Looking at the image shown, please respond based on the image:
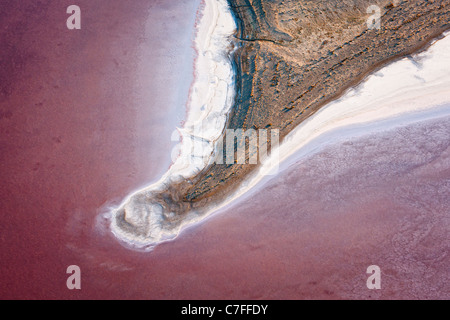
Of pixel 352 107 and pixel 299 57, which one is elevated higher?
pixel 299 57

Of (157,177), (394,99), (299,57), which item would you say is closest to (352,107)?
(394,99)

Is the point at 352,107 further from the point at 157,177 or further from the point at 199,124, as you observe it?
the point at 157,177

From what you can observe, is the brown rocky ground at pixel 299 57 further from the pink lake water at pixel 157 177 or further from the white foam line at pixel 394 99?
the pink lake water at pixel 157 177

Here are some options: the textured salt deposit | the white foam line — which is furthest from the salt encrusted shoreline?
the white foam line

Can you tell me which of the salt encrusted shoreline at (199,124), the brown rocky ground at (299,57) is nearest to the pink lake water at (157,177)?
the salt encrusted shoreline at (199,124)

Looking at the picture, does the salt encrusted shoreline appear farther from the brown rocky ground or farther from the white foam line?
the white foam line

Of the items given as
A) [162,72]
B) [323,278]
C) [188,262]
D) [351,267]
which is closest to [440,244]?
[351,267]

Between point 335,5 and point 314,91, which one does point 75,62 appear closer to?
point 314,91

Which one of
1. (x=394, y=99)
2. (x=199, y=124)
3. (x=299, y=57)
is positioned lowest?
(x=199, y=124)
